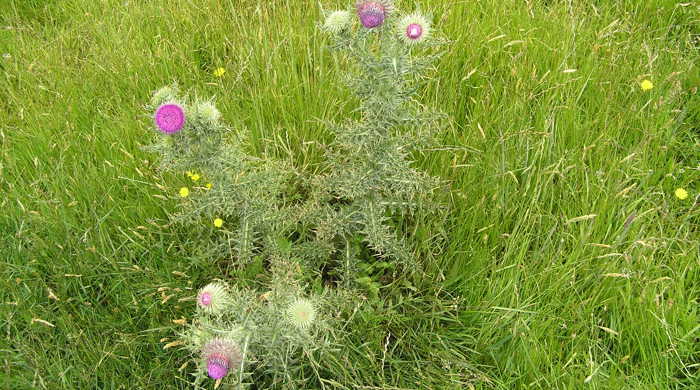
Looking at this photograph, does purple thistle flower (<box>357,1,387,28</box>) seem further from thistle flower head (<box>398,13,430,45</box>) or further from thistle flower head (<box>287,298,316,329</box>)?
thistle flower head (<box>287,298,316,329</box>)

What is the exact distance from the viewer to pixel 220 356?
1.49 meters

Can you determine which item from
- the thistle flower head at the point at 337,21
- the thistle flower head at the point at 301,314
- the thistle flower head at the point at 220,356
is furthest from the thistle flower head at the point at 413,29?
the thistle flower head at the point at 220,356

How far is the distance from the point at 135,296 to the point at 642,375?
182 cm

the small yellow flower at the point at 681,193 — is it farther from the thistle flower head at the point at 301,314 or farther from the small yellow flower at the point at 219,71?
the small yellow flower at the point at 219,71

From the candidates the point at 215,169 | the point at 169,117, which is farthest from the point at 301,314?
the point at 169,117

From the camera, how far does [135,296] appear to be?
212cm

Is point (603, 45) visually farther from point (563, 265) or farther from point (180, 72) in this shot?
point (180, 72)

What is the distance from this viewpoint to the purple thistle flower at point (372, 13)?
169 centimetres

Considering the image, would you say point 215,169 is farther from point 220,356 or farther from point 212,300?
point 220,356

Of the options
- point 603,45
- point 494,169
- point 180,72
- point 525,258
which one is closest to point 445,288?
point 525,258

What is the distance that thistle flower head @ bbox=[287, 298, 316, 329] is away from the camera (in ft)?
5.08

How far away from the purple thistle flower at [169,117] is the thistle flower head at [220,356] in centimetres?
66

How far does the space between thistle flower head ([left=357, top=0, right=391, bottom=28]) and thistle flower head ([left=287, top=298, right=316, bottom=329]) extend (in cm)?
88

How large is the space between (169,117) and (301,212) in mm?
660
